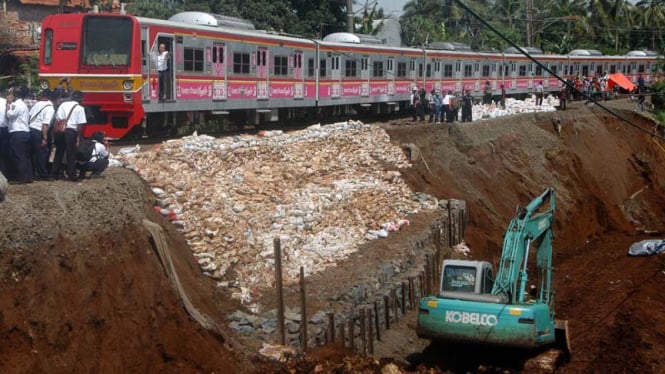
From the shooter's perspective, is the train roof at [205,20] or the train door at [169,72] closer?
the train door at [169,72]

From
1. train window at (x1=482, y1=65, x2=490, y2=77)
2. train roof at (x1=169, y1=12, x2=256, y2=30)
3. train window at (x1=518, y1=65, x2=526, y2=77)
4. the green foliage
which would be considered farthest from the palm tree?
train roof at (x1=169, y1=12, x2=256, y2=30)

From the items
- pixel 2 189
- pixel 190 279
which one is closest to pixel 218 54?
pixel 190 279

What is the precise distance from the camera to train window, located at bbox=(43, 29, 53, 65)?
882 inches

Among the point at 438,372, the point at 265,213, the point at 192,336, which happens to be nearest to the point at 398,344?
the point at 438,372

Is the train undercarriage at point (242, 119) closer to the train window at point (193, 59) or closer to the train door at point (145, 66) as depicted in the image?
the train door at point (145, 66)

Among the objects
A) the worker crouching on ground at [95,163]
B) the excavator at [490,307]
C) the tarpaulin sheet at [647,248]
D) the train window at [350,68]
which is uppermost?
the train window at [350,68]

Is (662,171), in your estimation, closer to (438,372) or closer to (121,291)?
(438,372)

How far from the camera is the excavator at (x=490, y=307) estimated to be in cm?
1489

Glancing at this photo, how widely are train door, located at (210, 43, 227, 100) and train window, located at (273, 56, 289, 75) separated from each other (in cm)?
332

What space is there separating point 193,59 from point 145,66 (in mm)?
2433

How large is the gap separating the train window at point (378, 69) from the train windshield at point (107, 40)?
16.3m

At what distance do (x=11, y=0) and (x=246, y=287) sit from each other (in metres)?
30.2

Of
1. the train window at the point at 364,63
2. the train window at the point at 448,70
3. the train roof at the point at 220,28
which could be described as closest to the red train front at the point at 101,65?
the train roof at the point at 220,28

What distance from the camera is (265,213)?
19.0m
